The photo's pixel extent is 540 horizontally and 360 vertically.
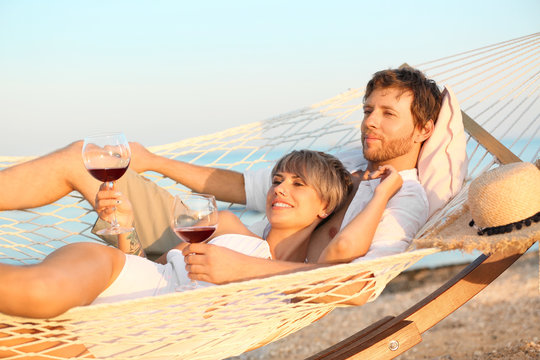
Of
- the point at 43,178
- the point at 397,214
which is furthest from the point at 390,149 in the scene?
the point at 43,178

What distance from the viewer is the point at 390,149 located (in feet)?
6.81

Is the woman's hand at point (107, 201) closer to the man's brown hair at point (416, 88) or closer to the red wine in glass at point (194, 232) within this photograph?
the red wine in glass at point (194, 232)

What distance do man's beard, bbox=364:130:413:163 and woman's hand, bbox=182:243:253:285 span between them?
32.0 inches

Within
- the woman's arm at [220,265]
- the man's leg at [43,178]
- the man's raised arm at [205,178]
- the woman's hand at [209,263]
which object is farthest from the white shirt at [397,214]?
the man's leg at [43,178]

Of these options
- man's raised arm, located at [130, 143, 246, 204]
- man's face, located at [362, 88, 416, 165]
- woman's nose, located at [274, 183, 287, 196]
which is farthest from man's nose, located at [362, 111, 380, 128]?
man's raised arm, located at [130, 143, 246, 204]

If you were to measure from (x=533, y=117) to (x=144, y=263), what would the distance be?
1.53 meters

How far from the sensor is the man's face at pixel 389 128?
207cm

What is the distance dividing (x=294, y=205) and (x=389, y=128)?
46 centimetres

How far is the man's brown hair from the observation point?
2104 mm

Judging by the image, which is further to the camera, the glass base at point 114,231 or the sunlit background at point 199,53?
the sunlit background at point 199,53

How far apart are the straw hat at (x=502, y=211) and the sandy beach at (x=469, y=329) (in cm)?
129

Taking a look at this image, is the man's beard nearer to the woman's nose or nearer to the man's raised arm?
the woman's nose

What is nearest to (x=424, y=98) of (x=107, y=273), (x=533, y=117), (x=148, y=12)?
(x=533, y=117)

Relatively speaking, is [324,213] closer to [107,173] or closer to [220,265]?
[220,265]
